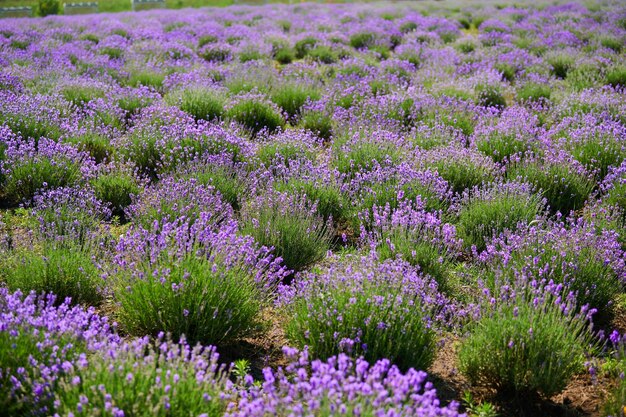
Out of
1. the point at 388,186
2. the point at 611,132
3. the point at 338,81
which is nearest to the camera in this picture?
the point at 388,186

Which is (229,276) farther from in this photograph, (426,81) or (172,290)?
(426,81)

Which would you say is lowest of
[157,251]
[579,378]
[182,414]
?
[579,378]

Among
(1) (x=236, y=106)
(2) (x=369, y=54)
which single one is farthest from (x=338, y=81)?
(2) (x=369, y=54)

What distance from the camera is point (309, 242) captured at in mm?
4215

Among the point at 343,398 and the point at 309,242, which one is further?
the point at 309,242

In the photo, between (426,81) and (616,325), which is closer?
(616,325)

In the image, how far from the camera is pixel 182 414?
2324 millimetres

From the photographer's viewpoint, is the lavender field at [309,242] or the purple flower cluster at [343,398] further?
the lavender field at [309,242]

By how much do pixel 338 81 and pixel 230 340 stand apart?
6.00 meters

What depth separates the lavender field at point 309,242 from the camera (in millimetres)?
2527

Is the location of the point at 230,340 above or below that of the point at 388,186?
below

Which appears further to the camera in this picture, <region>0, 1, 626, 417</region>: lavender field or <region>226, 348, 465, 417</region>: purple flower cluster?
<region>0, 1, 626, 417</region>: lavender field

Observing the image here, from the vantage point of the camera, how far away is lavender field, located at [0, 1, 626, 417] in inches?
99.5

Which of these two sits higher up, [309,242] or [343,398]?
[343,398]
